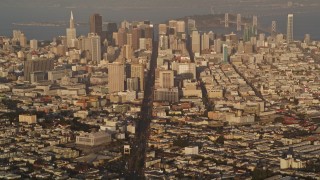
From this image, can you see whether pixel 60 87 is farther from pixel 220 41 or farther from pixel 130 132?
pixel 220 41

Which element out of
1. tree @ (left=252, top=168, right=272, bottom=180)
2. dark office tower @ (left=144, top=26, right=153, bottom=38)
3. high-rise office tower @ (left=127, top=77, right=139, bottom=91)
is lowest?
tree @ (left=252, top=168, right=272, bottom=180)

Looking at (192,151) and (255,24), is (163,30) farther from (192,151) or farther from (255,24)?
(192,151)

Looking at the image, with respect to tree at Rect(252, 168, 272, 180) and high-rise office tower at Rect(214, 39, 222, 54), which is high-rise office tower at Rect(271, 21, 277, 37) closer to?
high-rise office tower at Rect(214, 39, 222, 54)

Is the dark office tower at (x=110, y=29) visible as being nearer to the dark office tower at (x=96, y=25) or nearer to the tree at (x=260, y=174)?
the dark office tower at (x=96, y=25)

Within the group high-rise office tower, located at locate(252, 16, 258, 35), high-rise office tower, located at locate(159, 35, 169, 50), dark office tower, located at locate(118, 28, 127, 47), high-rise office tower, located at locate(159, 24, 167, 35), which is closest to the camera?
high-rise office tower, located at locate(159, 35, 169, 50)

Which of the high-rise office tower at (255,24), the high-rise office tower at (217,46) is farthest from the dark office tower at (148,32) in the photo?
the high-rise office tower at (255,24)

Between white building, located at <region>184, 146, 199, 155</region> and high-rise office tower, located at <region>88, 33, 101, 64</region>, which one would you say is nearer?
white building, located at <region>184, 146, 199, 155</region>

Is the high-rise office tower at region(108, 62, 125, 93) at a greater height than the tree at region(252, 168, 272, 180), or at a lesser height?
greater

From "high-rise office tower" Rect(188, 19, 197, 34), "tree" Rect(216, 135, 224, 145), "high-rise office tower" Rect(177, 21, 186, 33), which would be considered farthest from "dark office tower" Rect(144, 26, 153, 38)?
"tree" Rect(216, 135, 224, 145)
